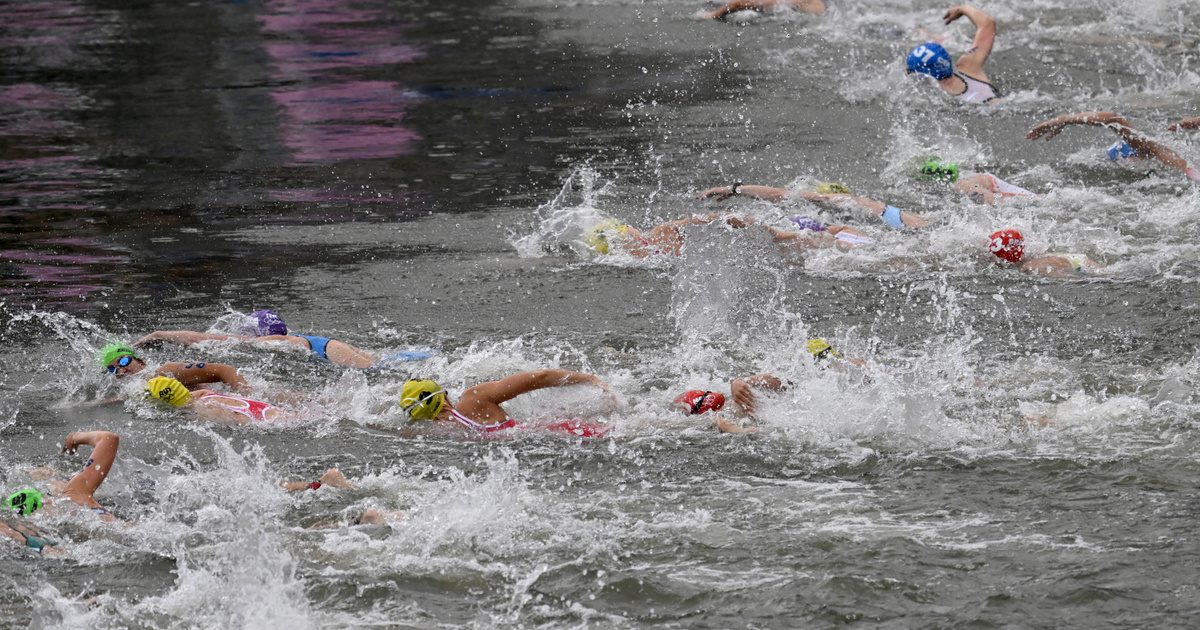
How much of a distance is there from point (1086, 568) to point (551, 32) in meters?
16.3

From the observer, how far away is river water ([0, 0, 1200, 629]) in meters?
6.77

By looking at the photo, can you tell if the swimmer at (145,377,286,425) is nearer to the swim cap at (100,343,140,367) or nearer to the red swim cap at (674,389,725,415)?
the swim cap at (100,343,140,367)

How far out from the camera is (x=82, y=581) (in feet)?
23.4

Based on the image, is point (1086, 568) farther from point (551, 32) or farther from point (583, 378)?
point (551, 32)

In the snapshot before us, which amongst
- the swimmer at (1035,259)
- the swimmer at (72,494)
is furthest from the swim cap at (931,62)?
the swimmer at (72,494)

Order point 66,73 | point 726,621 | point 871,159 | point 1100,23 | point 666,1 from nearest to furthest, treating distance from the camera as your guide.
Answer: point 726,621 → point 871,159 → point 1100,23 → point 66,73 → point 666,1

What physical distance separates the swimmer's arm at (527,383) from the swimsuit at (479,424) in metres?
0.13

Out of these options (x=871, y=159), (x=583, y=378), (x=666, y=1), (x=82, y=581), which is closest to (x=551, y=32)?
(x=666, y=1)

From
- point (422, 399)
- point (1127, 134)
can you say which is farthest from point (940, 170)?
point (422, 399)

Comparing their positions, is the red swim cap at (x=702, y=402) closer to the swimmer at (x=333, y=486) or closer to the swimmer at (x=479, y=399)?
the swimmer at (x=479, y=399)

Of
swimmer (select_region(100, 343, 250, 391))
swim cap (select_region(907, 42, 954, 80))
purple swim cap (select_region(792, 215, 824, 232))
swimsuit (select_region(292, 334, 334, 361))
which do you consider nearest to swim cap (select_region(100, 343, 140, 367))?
swimmer (select_region(100, 343, 250, 391))

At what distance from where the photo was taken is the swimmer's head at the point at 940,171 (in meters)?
12.6

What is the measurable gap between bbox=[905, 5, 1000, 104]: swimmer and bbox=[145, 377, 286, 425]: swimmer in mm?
8565

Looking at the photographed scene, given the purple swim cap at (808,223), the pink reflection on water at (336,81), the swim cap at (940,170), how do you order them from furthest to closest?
1. the pink reflection on water at (336,81)
2. the swim cap at (940,170)
3. the purple swim cap at (808,223)
